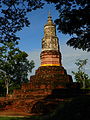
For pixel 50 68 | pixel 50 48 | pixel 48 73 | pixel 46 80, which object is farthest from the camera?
pixel 50 48

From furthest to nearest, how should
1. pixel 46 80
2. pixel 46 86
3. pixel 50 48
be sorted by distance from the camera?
pixel 50 48
pixel 46 80
pixel 46 86

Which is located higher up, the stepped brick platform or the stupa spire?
the stupa spire

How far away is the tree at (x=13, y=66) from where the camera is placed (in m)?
40.9

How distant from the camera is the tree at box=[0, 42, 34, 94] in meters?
40.9

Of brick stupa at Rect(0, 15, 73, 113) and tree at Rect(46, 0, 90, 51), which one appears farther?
brick stupa at Rect(0, 15, 73, 113)

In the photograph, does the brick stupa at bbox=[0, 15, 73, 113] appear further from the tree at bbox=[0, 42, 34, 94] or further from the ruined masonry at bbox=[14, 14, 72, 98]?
the tree at bbox=[0, 42, 34, 94]

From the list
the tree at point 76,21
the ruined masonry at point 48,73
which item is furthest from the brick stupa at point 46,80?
the tree at point 76,21

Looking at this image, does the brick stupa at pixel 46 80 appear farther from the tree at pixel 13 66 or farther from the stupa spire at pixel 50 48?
the tree at pixel 13 66

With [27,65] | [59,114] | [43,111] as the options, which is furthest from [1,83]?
[59,114]

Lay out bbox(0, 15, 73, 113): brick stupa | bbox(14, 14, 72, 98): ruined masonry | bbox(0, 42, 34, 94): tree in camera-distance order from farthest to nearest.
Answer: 1. bbox(0, 42, 34, 94): tree
2. bbox(14, 14, 72, 98): ruined masonry
3. bbox(0, 15, 73, 113): brick stupa

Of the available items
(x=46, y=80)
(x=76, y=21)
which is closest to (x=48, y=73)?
(x=46, y=80)

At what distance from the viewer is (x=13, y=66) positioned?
1692 inches

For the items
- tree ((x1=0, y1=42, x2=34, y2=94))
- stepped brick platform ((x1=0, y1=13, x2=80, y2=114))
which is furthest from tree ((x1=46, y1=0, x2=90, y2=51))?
tree ((x1=0, y1=42, x2=34, y2=94))

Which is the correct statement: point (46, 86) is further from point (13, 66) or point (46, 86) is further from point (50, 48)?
point (13, 66)
